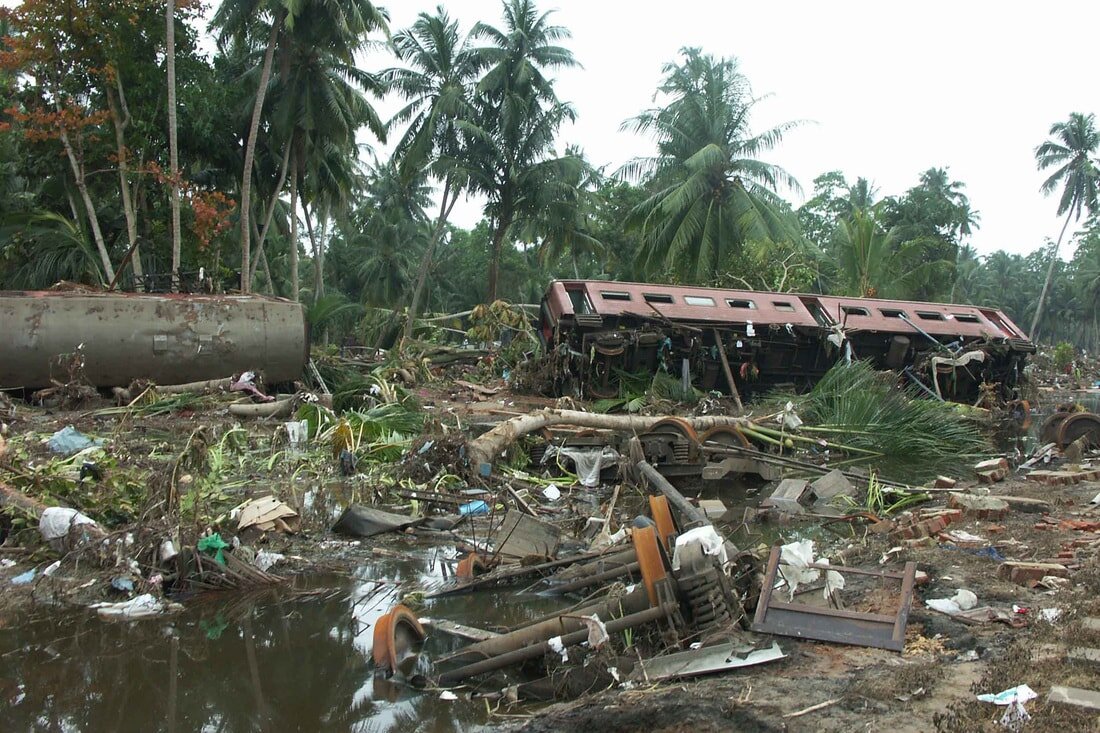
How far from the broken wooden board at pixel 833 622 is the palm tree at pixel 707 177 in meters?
19.8

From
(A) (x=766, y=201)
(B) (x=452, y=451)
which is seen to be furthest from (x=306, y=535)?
(A) (x=766, y=201)

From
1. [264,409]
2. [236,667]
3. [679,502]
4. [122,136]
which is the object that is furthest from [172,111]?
[236,667]

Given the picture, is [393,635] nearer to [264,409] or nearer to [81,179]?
[264,409]

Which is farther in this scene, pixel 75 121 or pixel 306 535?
pixel 75 121

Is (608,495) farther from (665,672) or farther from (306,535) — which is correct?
(665,672)

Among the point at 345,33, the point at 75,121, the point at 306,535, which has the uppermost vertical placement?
the point at 345,33

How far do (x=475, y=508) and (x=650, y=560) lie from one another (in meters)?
3.60

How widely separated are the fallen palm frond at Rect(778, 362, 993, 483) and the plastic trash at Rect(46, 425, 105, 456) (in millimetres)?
9186

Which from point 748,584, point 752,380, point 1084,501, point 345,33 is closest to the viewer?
point 748,584

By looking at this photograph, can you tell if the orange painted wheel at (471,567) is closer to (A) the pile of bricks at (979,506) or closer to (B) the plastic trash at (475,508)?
(B) the plastic trash at (475,508)

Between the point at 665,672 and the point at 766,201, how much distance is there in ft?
72.1

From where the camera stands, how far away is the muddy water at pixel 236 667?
3.69 metres

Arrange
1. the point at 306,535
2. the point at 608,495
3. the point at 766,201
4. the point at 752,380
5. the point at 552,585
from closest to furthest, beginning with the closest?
the point at 552,585 → the point at 306,535 → the point at 608,495 → the point at 752,380 → the point at 766,201

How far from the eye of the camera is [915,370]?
1591cm
